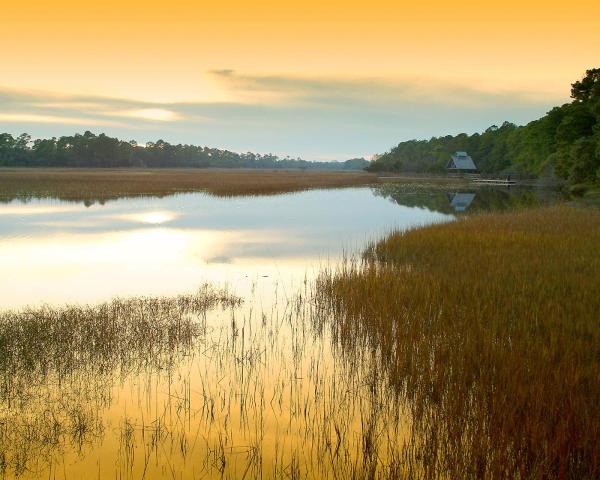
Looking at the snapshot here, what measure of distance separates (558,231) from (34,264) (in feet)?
68.9

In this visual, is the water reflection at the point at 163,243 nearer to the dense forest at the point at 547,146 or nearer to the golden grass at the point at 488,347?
the golden grass at the point at 488,347

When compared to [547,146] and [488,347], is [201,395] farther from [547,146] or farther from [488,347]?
[547,146]

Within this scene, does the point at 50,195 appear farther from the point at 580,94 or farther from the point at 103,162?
the point at 103,162

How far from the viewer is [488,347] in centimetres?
897

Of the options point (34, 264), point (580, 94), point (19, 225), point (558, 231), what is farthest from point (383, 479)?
point (580, 94)

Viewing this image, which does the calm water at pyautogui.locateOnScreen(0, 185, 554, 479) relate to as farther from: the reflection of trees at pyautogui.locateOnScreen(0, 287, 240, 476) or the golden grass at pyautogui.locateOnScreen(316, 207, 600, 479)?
the golden grass at pyautogui.locateOnScreen(316, 207, 600, 479)

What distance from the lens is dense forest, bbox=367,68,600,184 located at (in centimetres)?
4991

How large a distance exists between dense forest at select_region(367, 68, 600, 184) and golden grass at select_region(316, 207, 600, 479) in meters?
34.8

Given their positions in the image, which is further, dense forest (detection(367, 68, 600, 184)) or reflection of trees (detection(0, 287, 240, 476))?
dense forest (detection(367, 68, 600, 184))

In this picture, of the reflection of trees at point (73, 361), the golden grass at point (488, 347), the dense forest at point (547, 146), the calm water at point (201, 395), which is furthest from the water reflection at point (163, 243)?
the dense forest at point (547, 146)

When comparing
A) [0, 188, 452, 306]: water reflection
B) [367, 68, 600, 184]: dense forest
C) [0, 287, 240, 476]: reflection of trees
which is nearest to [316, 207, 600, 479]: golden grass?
[0, 287, 240, 476]: reflection of trees

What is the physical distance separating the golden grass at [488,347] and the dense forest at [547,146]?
1370 inches

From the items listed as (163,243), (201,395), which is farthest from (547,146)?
(201,395)

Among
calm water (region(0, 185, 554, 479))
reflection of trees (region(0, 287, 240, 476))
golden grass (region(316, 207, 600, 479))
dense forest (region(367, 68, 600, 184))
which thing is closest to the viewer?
golden grass (region(316, 207, 600, 479))
